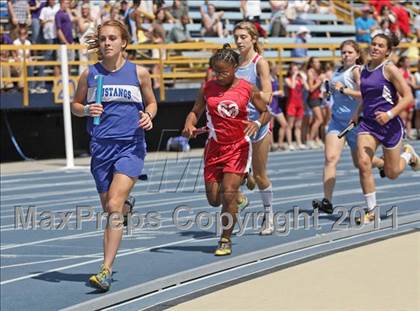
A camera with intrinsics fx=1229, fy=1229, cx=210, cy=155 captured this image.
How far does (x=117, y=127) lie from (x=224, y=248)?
1800mm

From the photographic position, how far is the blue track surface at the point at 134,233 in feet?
32.4

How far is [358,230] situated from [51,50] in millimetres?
13409

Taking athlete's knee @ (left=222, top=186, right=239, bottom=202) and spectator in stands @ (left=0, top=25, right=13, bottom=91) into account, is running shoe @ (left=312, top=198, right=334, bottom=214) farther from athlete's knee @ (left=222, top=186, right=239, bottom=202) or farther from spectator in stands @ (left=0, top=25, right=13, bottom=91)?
spectator in stands @ (left=0, top=25, right=13, bottom=91)

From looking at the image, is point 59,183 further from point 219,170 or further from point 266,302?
point 266,302

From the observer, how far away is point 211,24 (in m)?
28.5

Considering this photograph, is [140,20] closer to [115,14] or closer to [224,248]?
[115,14]

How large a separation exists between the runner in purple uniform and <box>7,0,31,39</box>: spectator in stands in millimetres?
13095

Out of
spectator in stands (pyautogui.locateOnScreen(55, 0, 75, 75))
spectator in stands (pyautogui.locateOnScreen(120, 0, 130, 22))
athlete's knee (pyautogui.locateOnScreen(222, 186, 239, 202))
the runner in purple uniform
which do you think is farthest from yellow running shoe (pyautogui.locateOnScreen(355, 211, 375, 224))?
spectator in stands (pyautogui.locateOnScreen(120, 0, 130, 22))

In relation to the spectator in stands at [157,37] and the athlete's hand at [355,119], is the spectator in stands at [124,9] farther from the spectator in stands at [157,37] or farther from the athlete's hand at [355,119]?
the athlete's hand at [355,119]

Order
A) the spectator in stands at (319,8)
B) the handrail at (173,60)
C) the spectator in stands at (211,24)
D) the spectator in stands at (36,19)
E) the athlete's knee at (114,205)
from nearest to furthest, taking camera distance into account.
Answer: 1. the athlete's knee at (114,205)
2. the handrail at (173,60)
3. the spectator in stands at (36,19)
4. the spectator in stands at (211,24)
5. the spectator in stands at (319,8)

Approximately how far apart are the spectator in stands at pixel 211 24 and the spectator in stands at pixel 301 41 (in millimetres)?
Result: 1777

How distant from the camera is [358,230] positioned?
1116 cm

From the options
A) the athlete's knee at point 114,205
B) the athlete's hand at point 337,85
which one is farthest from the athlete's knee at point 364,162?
the athlete's knee at point 114,205

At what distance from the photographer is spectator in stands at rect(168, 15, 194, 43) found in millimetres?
26812
